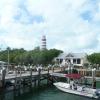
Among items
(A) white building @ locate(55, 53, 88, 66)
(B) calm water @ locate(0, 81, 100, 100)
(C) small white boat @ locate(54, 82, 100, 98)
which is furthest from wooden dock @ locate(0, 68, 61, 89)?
(A) white building @ locate(55, 53, 88, 66)

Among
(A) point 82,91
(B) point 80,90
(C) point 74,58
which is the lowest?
(A) point 82,91

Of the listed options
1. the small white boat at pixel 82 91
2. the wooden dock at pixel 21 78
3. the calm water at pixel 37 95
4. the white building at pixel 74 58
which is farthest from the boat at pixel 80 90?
the white building at pixel 74 58

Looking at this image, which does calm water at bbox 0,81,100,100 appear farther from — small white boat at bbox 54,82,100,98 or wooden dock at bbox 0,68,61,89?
wooden dock at bbox 0,68,61,89

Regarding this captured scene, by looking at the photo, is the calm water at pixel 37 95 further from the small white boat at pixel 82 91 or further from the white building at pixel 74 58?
the white building at pixel 74 58

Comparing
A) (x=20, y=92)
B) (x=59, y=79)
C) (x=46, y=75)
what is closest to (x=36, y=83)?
(x=46, y=75)

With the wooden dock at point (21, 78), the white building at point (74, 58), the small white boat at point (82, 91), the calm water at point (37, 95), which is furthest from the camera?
the white building at point (74, 58)

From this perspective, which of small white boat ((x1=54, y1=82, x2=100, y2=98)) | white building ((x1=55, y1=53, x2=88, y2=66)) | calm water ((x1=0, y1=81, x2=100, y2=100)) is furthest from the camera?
white building ((x1=55, y1=53, x2=88, y2=66))

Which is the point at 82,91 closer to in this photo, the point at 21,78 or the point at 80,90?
the point at 80,90

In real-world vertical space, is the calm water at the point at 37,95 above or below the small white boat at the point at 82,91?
below

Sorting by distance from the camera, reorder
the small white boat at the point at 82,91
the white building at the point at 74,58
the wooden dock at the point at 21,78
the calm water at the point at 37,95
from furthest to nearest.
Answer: the white building at the point at 74,58, the wooden dock at the point at 21,78, the calm water at the point at 37,95, the small white boat at the point at 82,91

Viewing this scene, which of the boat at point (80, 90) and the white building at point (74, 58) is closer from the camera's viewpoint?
the boat at point (80, 90)

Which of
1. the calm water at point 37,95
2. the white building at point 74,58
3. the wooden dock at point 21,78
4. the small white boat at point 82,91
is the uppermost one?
the white building at point 74,58

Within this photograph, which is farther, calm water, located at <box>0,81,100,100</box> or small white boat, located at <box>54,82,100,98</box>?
calm water, located at <box>0,81,100,100</box>

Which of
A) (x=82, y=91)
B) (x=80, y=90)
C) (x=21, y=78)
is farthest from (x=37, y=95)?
(x=82, y=91)
